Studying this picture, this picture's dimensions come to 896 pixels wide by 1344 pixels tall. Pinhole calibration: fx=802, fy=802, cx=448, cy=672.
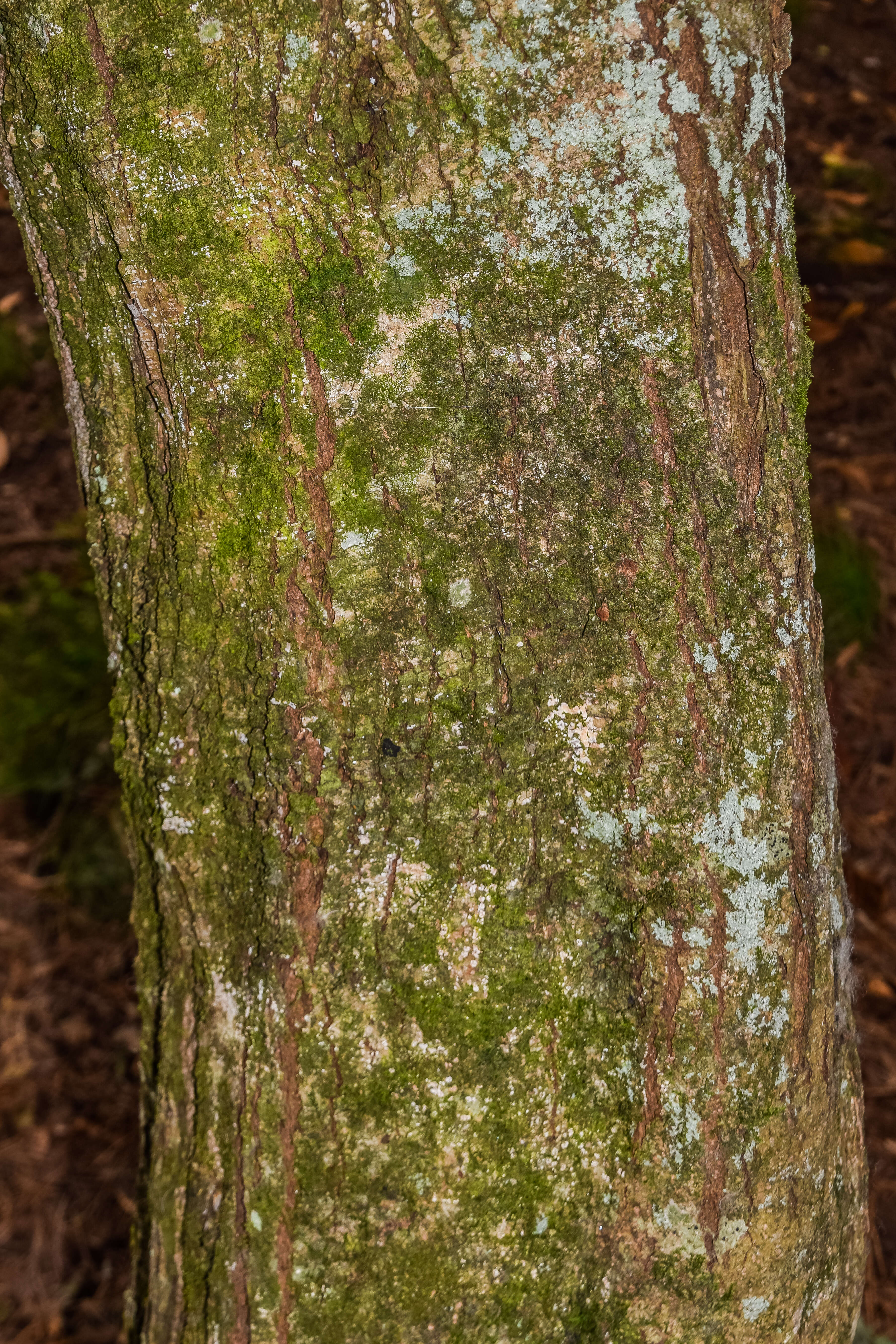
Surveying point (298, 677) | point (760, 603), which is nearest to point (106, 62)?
point (298, 677)

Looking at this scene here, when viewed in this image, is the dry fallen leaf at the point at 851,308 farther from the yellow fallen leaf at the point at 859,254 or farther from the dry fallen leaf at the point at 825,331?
the yellow fallen leaf at the point at 859,254

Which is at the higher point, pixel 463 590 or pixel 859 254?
pixel 859 254

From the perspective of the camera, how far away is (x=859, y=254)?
2865mm

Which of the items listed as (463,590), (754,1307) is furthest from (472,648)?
(754,1307)

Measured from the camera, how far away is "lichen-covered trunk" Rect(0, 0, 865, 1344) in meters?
1.12

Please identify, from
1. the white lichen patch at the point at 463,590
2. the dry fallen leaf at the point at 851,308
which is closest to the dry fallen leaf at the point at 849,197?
the dry fallen leaf at the point at 851,308

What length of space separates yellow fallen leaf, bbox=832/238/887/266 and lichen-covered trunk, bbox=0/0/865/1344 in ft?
6.68

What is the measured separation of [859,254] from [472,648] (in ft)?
8.79

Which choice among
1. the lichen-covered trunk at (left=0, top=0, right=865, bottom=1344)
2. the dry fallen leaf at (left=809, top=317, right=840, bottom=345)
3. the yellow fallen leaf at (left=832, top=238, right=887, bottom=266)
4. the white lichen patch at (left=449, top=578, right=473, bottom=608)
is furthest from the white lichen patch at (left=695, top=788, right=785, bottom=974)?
the yellow fallen leaf at (left=832, top=238, right=887, bottom=266)

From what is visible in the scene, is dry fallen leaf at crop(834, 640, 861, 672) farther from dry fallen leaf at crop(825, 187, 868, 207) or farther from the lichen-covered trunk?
the lichen-covered trunk

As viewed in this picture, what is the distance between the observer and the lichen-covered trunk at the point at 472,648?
1115 mm

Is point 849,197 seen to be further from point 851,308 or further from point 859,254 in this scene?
point 851,308

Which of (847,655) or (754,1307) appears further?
(847,655)

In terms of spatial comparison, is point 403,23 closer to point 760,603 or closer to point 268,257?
point 268,257
